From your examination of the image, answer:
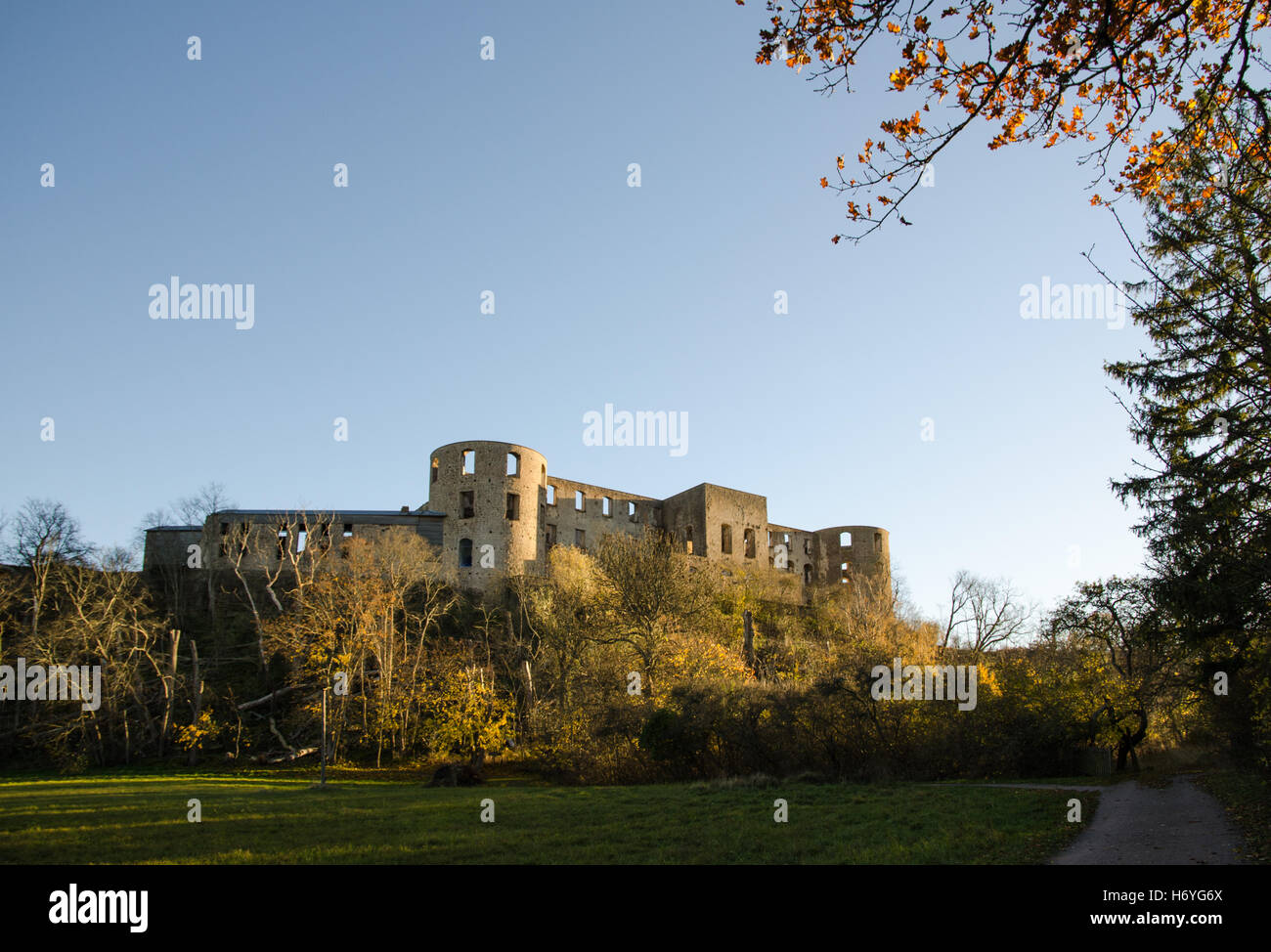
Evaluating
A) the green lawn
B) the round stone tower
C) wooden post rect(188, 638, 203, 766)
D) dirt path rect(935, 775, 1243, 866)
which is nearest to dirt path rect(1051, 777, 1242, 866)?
dirt path rect(935, 775, 1243, 866)

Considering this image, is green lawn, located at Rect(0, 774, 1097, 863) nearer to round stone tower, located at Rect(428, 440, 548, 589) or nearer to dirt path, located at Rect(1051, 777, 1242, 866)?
dirt path, located at Rect(1051, 777, 1242, 866)

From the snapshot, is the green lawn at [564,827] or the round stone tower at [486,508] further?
the round stone tower at [486,508]

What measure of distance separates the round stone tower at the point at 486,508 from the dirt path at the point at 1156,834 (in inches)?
1436

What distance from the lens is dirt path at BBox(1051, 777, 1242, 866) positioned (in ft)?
27.6

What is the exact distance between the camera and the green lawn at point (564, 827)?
944cm

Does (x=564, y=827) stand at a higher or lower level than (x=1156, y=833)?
lower

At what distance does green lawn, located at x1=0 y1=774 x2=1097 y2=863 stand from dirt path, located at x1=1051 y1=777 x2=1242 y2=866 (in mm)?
440

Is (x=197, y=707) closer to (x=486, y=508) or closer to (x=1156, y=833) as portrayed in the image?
(x=486, y=508)

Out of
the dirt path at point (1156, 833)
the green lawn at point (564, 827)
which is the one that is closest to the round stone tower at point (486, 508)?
the green lawn at point (564, 827)

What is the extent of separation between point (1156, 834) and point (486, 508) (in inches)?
1606

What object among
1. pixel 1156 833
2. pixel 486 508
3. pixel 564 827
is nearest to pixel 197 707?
pixel 486 508

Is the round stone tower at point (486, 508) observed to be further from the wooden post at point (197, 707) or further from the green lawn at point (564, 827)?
the green lawn at point (564, 827)

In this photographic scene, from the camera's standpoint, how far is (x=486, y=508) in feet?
157
